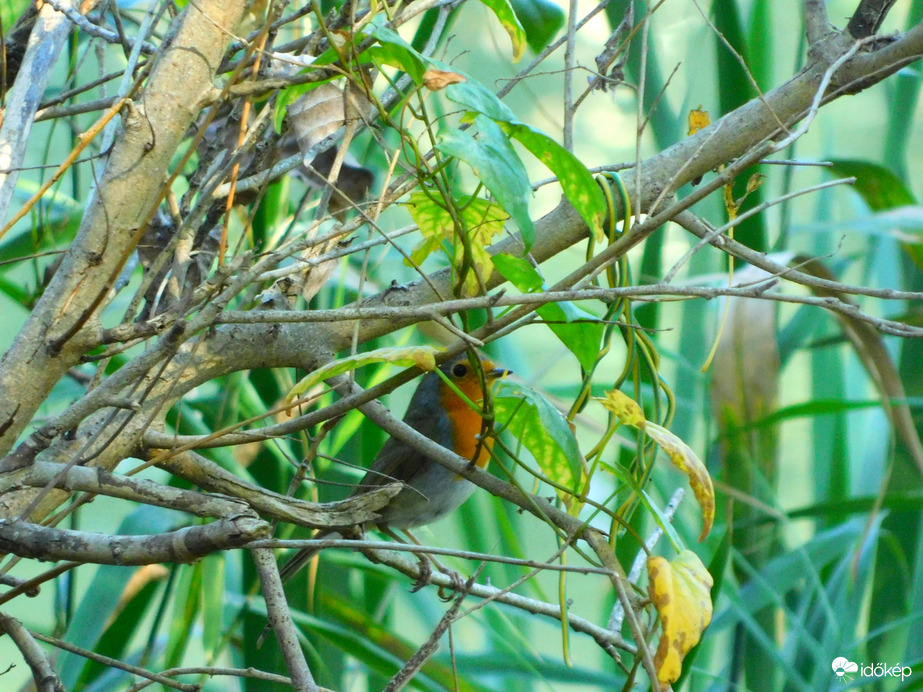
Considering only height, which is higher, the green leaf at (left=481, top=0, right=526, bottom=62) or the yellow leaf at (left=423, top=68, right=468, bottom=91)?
the green leaf at (left=481, top=0, right=526, bottom=62)

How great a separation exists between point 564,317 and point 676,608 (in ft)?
0.65

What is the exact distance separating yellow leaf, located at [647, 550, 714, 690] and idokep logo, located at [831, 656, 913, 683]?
1194mm

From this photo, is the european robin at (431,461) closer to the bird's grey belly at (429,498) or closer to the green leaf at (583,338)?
the bird's grey belly at (429,498)

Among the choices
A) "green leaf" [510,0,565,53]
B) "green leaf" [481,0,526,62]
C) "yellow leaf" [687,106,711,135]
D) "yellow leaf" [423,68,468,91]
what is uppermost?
"green leaf" [510,0,565,53]

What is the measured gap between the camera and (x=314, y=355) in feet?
2.40

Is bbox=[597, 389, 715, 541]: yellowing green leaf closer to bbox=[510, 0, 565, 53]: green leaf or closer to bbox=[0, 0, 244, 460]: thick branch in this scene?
bbox=[0, 0, 244, 460]: thick branch

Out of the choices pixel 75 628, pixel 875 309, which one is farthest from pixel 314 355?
pixel 875 309

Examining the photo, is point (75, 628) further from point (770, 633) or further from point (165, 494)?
point (770, 633)

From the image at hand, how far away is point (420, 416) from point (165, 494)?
3.12 feet

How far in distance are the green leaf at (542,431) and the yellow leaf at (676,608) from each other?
0.09m

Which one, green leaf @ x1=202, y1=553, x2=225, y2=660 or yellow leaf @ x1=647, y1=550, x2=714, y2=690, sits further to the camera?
green leaf @ x1=202, y1=553, x2=225, y2=660

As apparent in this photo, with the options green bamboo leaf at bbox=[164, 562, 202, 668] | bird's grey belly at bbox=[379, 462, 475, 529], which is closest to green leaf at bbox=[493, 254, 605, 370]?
bird's grey belly at bbox=[379, 462, 475, 529]

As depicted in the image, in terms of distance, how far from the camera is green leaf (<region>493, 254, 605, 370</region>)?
0.54 metres

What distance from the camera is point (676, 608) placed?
47cm
